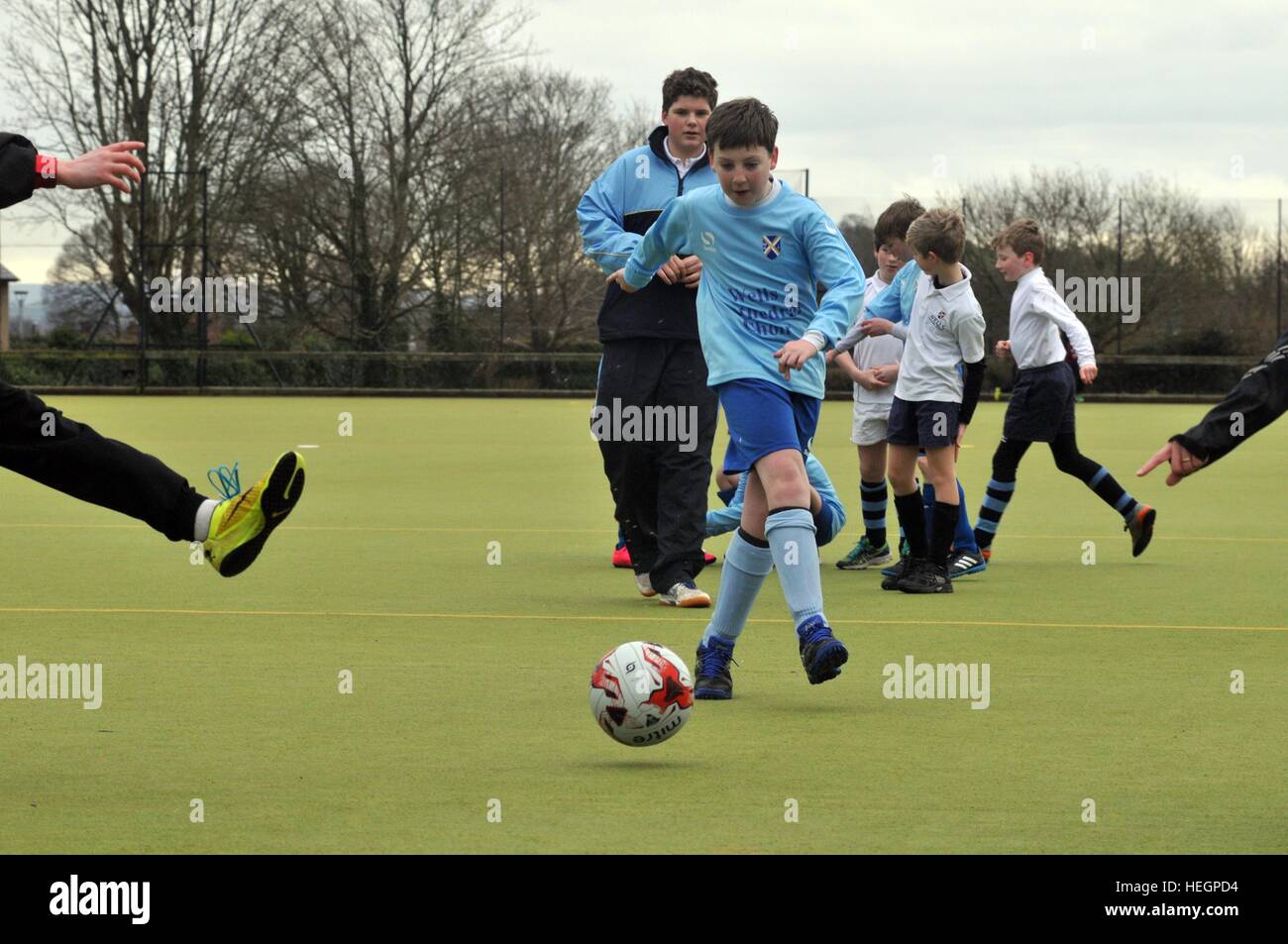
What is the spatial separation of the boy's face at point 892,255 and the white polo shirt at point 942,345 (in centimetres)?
101

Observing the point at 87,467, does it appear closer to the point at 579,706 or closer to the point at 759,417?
the point at 579,706

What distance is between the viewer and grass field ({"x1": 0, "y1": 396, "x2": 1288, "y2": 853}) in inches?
167

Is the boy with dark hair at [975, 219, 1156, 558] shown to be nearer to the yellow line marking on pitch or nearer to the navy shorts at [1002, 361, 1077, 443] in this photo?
the navy shorts at [1002, 361, 1077, 443]

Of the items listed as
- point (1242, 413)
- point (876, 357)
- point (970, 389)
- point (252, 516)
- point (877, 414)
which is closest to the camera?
point (1242, 413)

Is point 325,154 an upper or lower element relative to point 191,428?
upper

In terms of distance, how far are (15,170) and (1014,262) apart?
20.9 ft

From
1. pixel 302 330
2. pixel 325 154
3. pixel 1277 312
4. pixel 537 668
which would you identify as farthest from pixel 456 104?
pixel 537 668

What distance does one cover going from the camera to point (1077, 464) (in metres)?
10.3

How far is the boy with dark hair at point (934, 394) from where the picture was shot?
8.88 metres

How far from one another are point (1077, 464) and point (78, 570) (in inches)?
206

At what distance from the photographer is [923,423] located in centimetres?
893

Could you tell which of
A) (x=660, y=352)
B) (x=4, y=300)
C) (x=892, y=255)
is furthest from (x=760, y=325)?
(x=4, y=300)
